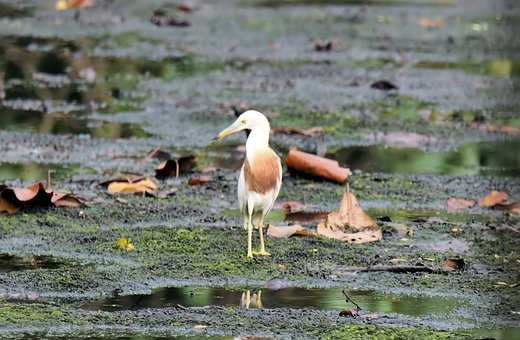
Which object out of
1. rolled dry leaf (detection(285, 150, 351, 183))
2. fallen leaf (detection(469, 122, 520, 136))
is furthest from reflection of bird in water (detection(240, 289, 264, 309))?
fallen leaf (detection(469, 122, 520, 136))

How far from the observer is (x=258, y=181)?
7.33 meters

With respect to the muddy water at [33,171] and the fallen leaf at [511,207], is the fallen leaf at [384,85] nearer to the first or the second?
the muddy water at [33,171]

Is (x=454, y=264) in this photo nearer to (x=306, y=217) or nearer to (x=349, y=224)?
(x=349, y=224)

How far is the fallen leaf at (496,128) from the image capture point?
1113 centimetres

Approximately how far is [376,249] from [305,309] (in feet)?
4.33

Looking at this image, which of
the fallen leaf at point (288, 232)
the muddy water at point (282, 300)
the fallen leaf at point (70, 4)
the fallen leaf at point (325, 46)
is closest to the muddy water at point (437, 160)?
the fallen leaf at point (288, 232)

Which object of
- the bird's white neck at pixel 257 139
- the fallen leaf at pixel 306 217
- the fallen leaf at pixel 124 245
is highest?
the bird's white neck at pixel 257 139

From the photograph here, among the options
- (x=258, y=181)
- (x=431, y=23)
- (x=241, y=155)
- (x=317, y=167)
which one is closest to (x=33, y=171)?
(x=241, y=155)

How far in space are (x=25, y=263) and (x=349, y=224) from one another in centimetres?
185

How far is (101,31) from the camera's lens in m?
16.1

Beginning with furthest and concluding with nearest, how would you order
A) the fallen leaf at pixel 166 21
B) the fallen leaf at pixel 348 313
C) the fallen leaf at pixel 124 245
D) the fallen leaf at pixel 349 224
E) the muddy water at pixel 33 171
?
the fallen leaf at pixel 166 21, the muddy water at pixel 33 171, the fallen leaf at pixel 349 224, the fallen leaf at pixel 124 245, the fallen leaf at pixel 348 313

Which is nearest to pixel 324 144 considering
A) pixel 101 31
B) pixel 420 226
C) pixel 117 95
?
pixel 420 226

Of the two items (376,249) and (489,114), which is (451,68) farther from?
(376,249)

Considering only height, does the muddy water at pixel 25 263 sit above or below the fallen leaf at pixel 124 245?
below
